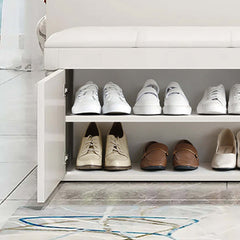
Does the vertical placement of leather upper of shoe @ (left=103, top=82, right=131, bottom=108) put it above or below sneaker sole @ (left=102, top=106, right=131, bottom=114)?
above

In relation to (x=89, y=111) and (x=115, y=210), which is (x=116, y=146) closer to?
(x=89, y=111)

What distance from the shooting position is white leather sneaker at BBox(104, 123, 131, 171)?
1877 millimetres

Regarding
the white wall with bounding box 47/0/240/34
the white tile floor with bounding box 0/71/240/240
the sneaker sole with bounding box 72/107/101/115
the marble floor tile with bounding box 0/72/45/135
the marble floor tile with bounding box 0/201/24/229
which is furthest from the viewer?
the marble floor tile with bounding box 0/72/45/135

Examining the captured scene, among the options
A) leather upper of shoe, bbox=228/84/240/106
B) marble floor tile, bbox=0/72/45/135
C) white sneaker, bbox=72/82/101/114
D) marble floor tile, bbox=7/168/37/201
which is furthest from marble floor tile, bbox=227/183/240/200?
marble floor tile, bbox=0/72/45/135

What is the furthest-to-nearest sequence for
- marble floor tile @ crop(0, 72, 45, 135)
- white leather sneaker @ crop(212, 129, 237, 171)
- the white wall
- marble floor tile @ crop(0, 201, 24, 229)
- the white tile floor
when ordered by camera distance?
marble floor tile @ crop(0, 72, 45, 135), the white wall, white leather sneaker @ crop(212, 129, 237, 171), marble floor tile @ crop(0, 201, 24, 229), the white tile floor

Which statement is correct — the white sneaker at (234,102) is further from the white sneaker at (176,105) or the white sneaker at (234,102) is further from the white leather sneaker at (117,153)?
the white leather sneaker at (117,153)

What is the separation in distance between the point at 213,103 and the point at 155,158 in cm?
26

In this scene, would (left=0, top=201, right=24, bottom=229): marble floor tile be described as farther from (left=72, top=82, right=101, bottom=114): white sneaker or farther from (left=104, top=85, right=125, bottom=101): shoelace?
(left=104, top=85, right=125, bottom=101): shoelace

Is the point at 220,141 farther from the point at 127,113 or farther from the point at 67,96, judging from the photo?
the point at 67,96

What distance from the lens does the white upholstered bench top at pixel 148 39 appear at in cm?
179

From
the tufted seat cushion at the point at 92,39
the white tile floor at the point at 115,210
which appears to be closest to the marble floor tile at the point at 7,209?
the white tile floor at the point at 115,210

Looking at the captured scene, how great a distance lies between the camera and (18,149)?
2.22 meters

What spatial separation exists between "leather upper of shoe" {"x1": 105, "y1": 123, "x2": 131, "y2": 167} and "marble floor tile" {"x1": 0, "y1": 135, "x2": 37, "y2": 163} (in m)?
0.32

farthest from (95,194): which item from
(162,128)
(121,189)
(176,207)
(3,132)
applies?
(3,132)
